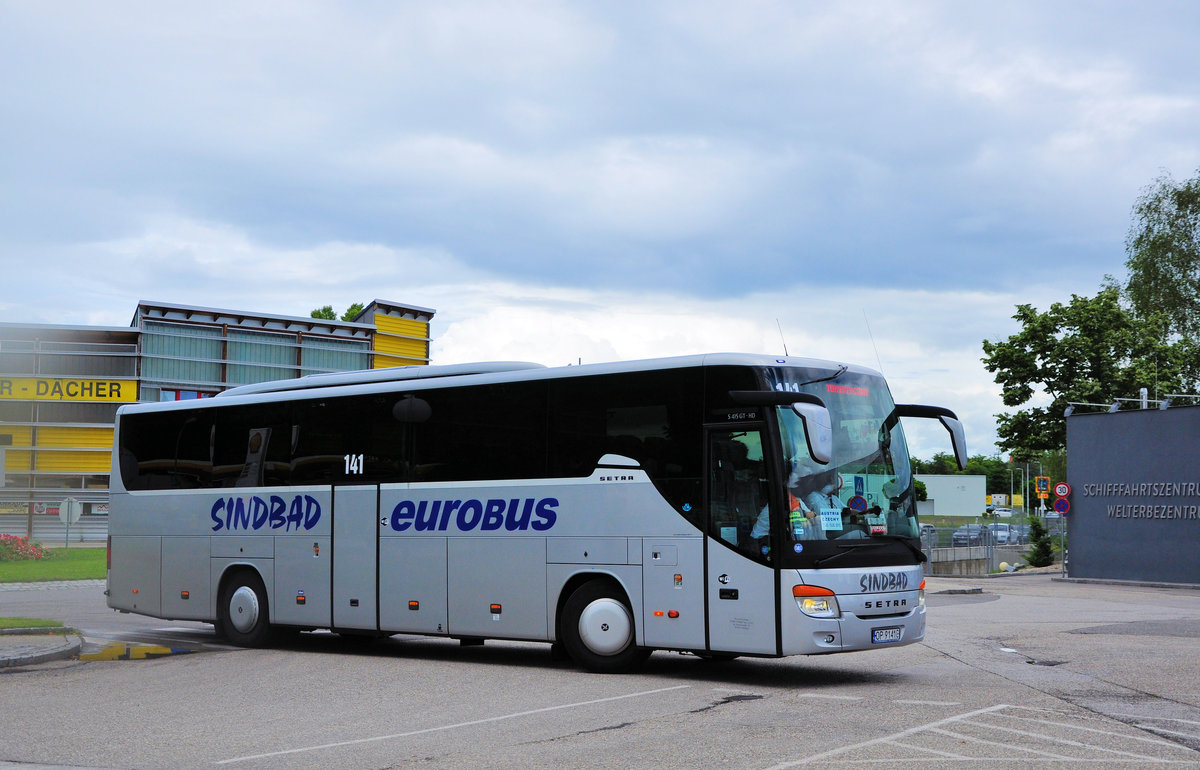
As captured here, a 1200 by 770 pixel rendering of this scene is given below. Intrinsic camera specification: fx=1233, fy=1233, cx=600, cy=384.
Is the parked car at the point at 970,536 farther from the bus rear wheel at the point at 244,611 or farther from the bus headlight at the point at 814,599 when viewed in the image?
the bus headlight at the point at 814,599

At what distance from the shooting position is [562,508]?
13.3 m

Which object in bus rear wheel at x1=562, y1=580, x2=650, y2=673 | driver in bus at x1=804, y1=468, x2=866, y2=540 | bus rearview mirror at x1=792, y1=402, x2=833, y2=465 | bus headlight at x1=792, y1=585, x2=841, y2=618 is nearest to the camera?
bus rearview mirror at x1=792, y1=402, x2=833, y2=465

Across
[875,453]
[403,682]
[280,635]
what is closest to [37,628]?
[280,635]

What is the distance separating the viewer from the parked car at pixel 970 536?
48.8 metres

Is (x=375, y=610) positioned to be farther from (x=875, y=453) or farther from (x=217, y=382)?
(x=217, y=382)

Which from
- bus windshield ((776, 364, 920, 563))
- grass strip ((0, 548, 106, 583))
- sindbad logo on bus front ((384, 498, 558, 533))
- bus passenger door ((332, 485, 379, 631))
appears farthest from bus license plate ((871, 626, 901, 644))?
A: grass strip ((0, 548, 106, 583))

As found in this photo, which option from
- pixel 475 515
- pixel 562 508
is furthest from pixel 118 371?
pixel 562 508

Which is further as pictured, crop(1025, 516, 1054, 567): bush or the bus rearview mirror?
crop(1025, 516, 1054, 567): bush

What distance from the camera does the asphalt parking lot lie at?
8.06 metres

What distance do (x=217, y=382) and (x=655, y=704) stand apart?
172 ft

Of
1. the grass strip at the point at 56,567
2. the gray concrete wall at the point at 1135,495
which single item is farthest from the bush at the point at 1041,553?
the grass strip at the point at 56,567

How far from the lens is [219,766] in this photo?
306 inches

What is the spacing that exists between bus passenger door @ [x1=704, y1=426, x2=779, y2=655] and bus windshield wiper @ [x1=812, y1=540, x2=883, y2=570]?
0.45 m

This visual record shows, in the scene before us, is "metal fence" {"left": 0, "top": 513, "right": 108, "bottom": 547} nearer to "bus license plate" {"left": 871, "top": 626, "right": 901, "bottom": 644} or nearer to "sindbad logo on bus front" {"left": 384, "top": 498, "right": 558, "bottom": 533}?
"sindbad logo on bus front" {"left": 384, "top": 498, "right": 558, "bottom": 533}
